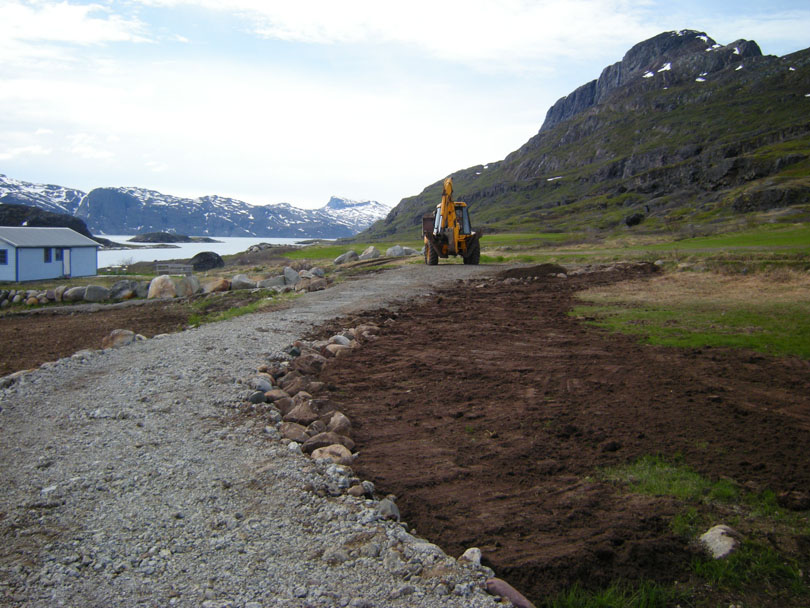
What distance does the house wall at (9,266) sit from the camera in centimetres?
4138

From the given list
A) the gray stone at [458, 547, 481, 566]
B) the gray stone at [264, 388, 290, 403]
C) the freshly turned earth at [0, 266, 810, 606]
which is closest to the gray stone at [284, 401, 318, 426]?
the freshly turned earth at [0, 266, 810, 606]

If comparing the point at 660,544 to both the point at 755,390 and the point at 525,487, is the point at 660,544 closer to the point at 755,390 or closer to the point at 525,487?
the point at 525,487

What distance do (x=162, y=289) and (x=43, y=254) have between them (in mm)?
15911

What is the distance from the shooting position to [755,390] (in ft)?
27.5

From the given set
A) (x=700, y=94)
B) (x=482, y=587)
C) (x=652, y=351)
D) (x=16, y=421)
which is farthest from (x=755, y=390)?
(x=700, y=94)

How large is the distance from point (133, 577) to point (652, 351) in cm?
945

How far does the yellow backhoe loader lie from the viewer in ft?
115

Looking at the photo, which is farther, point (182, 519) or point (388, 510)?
point (388, 510)

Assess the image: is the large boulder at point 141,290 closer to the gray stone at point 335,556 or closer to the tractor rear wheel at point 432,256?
the tractor rear wheel at point 432,256

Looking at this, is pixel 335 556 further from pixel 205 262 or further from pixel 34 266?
pixel 205 262

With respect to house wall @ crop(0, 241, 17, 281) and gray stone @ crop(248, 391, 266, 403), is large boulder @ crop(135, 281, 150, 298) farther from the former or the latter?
gray stone @ crop(248, 391, 266, 403)

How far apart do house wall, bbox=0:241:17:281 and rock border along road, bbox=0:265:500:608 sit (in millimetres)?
39100

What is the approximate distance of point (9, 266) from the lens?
41.6 metres

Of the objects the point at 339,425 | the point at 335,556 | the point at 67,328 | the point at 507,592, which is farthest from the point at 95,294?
the point at 507,592
